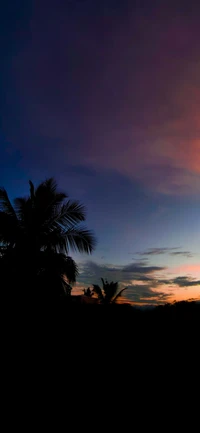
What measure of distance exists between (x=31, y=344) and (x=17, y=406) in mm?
737

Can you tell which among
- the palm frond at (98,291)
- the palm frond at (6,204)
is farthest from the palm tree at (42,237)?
the palm frond at (98,291)

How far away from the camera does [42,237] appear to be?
9.38 metres

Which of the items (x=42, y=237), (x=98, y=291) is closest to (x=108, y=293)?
(x=98, y=291)

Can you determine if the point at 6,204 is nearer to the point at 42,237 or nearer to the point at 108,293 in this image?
the point at 42,237

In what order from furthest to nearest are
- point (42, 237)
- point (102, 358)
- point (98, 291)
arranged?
1. point (98, 291)
2. point (42, 237)
3. point (102, 358)

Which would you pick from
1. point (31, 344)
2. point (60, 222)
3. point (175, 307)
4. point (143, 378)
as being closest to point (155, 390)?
point (143, 378)

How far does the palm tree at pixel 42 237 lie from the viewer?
8586mm

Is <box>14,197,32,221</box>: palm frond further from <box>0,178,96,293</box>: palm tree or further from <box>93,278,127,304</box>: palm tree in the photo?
<box>93,278,127,304</box>: palm tree

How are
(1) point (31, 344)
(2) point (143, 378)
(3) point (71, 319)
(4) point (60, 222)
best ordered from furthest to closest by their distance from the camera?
(4) point (60, 222) < (3) point (71, 319) < (1) point (31, 344) < (2) point (143, 378)

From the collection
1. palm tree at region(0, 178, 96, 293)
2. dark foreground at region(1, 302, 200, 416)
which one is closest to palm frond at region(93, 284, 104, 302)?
palm tree at region(0, 178, 96, 293)

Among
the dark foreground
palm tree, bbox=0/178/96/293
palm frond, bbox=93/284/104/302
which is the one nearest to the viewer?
the dark foreground

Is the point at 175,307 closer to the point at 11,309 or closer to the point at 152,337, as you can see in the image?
the point at 152,337

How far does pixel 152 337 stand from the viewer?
343cm

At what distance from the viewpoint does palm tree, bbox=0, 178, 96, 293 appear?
8586mm
